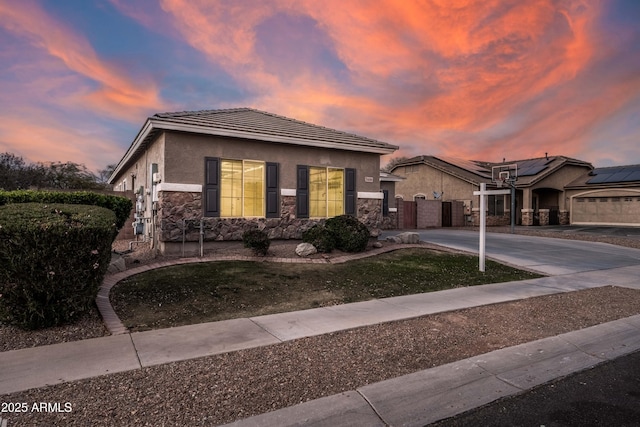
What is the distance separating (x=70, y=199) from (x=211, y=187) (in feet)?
11.8

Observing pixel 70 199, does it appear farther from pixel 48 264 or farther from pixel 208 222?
pixel 48 264

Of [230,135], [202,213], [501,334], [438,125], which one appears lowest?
[501,334]

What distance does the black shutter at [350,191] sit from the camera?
43.5 ft

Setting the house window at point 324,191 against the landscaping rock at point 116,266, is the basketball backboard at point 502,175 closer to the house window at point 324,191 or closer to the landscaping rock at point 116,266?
the house window at point 324,191

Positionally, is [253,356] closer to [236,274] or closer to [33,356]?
[33,356]

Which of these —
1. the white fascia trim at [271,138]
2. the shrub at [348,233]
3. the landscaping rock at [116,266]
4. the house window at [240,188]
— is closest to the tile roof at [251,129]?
the white fascia trim at [271,138]

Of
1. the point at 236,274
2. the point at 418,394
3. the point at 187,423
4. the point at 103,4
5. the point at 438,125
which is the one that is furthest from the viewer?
the point at 438,125

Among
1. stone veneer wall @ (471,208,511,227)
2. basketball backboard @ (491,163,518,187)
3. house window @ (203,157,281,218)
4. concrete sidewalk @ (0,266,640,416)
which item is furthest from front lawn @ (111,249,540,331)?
stone veneer wall @ (471,208,511,227)

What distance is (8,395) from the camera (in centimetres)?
317

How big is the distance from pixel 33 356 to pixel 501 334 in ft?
19.8

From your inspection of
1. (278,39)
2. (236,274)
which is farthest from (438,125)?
(236,274)

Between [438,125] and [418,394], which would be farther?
[438,125]

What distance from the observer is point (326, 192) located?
13.1 meters

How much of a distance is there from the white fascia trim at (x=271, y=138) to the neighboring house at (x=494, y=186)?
1490 centimetres
